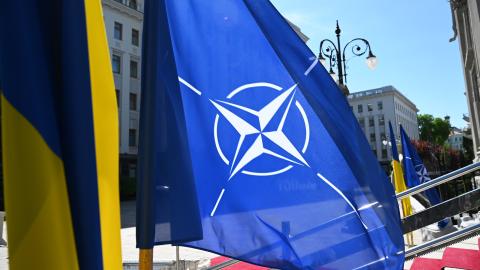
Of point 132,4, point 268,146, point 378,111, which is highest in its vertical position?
point 132,4

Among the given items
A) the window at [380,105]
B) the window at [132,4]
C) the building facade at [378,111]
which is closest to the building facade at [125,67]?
the window at [132,4]

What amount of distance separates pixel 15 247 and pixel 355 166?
2184 millimetres

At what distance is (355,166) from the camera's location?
110 inches

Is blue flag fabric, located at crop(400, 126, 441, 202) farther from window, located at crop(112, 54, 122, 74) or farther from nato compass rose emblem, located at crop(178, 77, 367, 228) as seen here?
window, located at crop(112, 54, 122, 74)

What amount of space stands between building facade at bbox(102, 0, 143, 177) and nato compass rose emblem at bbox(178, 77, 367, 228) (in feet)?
108

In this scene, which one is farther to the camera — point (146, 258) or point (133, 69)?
point (133, 69)

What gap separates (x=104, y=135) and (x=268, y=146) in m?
1.26

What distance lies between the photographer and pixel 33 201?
4.25 feet

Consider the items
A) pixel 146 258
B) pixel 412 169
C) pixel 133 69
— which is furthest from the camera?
pixel 133 69

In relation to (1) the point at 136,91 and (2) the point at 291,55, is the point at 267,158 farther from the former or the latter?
(1) the point at 136,91

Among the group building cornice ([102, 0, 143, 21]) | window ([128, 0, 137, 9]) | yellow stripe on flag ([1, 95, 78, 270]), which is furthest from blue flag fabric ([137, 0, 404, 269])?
window ([128, 0, 137, 9])

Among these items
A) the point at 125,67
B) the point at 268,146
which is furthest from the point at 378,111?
the point at 268,146

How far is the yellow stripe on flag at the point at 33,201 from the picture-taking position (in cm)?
127

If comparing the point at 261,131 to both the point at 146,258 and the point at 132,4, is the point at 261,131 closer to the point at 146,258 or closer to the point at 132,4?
the point at 146,258
